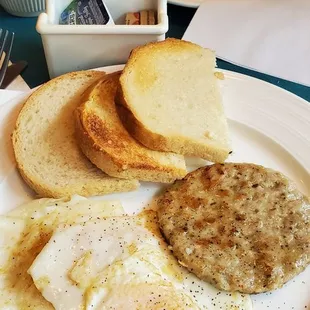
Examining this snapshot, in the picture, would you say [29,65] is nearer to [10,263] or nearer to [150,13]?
[150,13]

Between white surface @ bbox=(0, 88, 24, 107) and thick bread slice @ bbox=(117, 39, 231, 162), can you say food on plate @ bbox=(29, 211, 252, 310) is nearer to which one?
thick bread slice @ bbox=(117, 39, 231, 162)

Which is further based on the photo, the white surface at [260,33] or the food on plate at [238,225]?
the white surface at [260,33]

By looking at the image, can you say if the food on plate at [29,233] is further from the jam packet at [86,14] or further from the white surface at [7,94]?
the jam packet at [86,14]

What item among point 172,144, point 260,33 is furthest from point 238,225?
point 260,33

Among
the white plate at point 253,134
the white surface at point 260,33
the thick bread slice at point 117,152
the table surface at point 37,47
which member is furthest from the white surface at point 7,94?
the white surface at point 260,33

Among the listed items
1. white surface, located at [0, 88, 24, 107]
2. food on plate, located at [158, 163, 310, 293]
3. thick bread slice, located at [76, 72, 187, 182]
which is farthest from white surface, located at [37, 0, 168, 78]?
food on plate, located at [158, 163, 310, 293]

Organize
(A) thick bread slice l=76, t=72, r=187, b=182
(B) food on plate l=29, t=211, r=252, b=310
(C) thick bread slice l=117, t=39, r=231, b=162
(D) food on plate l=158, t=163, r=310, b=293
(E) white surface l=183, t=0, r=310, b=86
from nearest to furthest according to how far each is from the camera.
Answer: (B) food on plate l=29, t=211, r=252, b=310, (D) food on plate l=158, t=163, r=310, b=293, (A) thick bread slice l=76, t=72, r=187, b=182, (C) thick bread slice l=117, t=39, r=231, b=162, (E) white surface l=183, t=0, r=310, b=86
